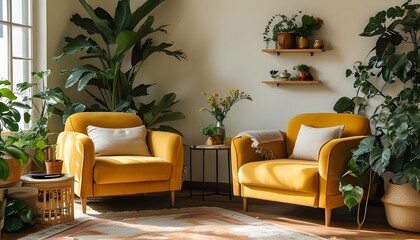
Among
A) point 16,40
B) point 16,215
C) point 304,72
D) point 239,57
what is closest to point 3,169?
point 16,215

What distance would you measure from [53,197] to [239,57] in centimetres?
230

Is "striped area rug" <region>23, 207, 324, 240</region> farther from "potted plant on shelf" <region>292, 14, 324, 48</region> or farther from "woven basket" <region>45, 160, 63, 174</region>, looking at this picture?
"potted plant on shelf" <region>292, 14, 324, 48</region>

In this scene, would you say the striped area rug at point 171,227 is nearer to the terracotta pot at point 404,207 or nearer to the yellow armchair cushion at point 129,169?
the yellow armchair cushion at point 129,169

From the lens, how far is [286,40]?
4.94 m

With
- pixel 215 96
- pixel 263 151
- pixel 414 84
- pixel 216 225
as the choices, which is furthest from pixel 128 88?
pixel 414 84

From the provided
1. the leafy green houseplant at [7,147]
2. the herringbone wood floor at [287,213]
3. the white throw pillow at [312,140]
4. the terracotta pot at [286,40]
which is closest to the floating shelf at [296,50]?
the terracotta pot at [286,40]

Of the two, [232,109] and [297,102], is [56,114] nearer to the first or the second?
[232,109]

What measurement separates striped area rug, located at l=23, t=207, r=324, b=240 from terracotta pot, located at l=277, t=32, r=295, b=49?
5.25 ft

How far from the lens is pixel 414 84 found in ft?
14.6

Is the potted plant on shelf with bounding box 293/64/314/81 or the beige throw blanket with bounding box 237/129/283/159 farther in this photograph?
the potted plant on shelf with bounding box 293/64/314/81

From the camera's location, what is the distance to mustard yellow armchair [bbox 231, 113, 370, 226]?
389 cm

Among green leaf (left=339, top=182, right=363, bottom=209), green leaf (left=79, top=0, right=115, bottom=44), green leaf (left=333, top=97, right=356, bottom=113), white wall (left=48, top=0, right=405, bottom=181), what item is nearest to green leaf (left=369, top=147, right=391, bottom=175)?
green leaf (left=339, top=182, right=363, bottom=209)

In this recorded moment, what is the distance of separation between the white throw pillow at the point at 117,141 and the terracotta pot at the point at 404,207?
2.02 m

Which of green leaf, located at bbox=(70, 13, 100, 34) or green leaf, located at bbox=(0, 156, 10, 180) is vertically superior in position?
green leaf, located at bbox=(70, 13, 100, 34)
